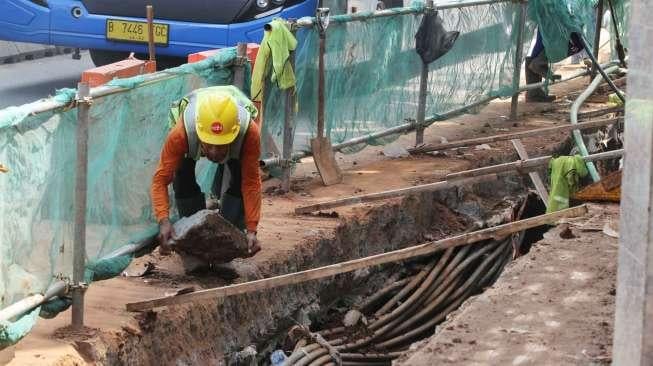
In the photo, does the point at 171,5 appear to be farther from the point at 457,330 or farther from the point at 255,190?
the point at 457,330

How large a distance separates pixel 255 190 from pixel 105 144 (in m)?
1.12

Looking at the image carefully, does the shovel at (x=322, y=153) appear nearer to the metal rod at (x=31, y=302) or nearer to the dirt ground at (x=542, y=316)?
the dirt ground at (x=542, y=316)

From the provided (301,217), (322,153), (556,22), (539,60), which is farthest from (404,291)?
(539,60)

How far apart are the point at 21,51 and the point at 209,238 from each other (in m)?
A: 11.0

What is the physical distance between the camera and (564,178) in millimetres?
8742

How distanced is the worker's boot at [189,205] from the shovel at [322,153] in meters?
2.38

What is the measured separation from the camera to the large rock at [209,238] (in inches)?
277

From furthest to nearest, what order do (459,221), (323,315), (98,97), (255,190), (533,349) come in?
(459,221) < (323,315) < (255,190) < (98,97) < (533,349)

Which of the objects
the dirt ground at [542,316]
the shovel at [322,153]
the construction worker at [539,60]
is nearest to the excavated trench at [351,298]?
the shovel at [322,153]

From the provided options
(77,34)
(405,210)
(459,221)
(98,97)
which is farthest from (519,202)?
(98,97)

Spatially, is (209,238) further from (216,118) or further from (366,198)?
(366,198)

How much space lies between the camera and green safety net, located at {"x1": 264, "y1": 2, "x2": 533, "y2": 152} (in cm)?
963

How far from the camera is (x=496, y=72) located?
12844mm

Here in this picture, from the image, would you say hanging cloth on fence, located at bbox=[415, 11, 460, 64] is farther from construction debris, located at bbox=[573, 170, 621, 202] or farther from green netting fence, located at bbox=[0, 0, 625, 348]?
construction debris, located at bbox=[573, 170, 621, 202]
